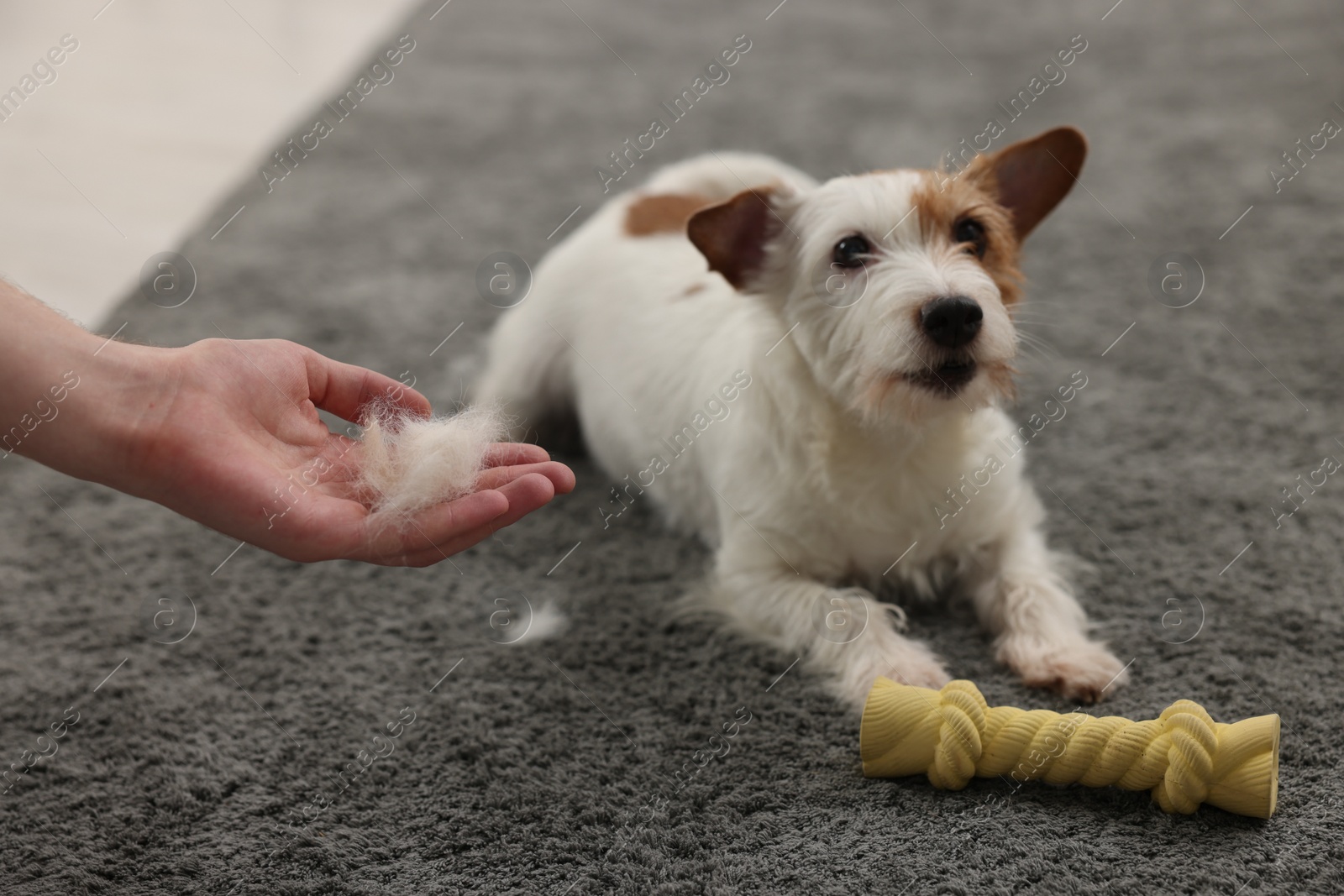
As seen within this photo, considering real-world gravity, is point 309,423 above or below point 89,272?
below

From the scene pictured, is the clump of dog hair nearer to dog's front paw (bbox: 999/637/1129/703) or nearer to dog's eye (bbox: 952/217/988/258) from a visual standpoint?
dog's eye (bbox: 952/217/988/258)

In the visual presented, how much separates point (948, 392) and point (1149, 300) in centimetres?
159

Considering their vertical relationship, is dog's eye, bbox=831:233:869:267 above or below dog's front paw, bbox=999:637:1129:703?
above

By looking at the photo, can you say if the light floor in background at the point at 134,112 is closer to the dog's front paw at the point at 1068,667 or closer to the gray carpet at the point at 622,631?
the gray carpet at the point at 622,631

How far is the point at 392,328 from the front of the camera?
3.06 meters

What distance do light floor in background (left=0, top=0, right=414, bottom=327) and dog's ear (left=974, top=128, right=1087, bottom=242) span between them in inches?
106

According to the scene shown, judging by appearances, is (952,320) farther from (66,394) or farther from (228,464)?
(66,394)

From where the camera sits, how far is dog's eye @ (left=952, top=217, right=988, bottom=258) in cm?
186

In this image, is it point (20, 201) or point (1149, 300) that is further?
point (20, 201)

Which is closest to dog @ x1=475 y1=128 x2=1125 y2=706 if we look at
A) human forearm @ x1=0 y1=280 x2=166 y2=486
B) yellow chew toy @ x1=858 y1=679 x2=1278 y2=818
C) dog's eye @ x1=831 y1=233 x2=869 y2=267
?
dog's eye @ x1=831 y1=233 x2=869 y2=267

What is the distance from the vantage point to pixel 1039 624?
1.89 metres

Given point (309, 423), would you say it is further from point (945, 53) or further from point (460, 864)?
point (945, 53)

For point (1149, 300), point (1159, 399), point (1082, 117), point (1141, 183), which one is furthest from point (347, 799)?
point (1082, 117)

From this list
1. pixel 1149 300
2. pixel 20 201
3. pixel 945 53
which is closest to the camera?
pixel 1149 300
